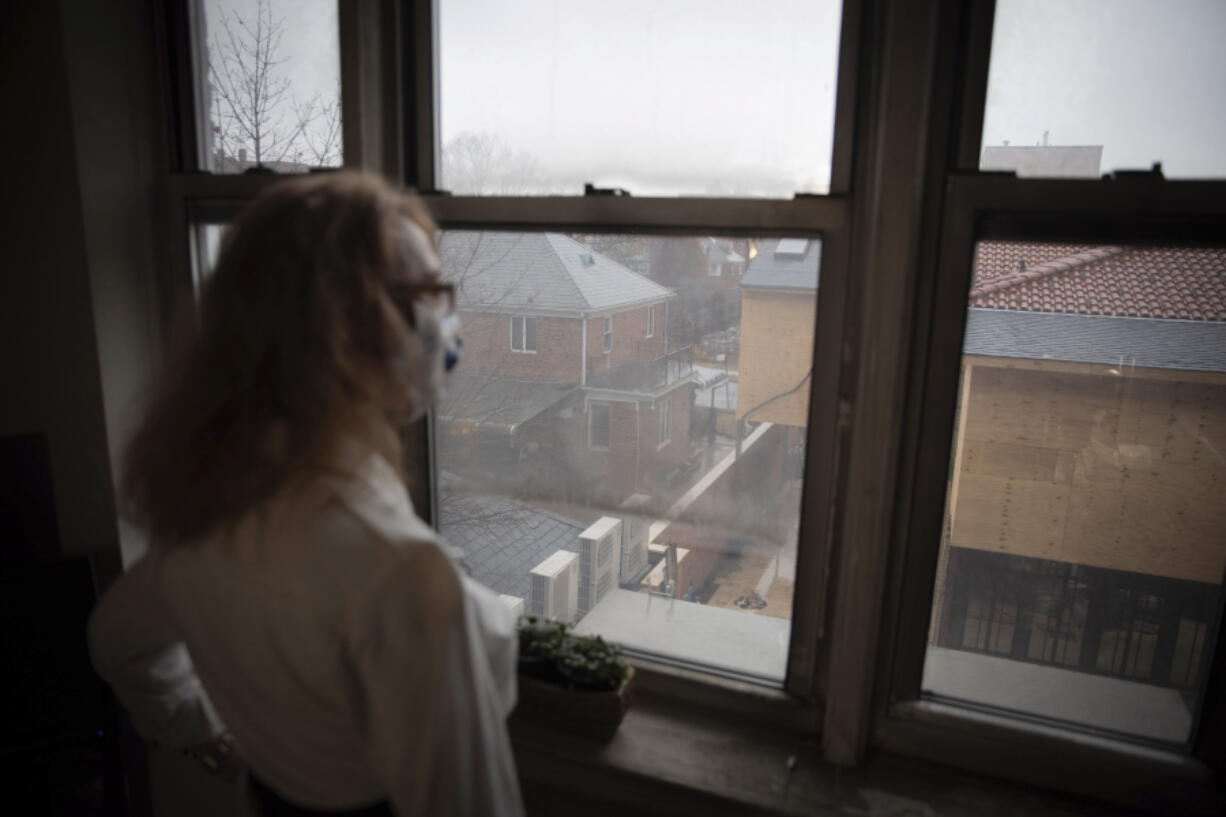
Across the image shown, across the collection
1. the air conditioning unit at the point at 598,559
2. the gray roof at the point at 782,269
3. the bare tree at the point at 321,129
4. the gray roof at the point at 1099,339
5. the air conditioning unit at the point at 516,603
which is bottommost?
the air conditioning unit at the point at 516,603

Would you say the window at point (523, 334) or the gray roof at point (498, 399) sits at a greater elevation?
the window at point (523, 334)

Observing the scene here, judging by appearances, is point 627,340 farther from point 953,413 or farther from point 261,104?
point 261,104

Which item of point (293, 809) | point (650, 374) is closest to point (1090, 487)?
point (650, 374)

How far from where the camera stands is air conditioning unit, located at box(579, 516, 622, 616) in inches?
53.8

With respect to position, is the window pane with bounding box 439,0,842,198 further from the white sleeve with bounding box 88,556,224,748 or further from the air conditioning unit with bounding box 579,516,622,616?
the white sleeve with bounding box 88,556,224,748

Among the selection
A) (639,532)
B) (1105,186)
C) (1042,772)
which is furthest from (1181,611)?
(639,532)

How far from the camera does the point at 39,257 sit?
142 cm

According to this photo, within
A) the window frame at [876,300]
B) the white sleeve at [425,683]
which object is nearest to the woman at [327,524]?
the white sleeve at [425,683]

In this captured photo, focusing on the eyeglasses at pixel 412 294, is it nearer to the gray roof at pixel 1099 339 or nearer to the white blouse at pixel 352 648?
the white blouse at pixel 352 648

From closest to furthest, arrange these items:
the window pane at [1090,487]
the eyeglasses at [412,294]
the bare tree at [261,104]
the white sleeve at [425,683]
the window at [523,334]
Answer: the white sleeve at [425,683], the eyeglasses at [412,294], the window pane at [1090,487], the window at [523,334], the bare tree at [261,104]

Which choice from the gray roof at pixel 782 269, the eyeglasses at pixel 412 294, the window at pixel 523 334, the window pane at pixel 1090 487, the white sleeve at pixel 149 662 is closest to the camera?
the eyeglasses at pixel 412 294

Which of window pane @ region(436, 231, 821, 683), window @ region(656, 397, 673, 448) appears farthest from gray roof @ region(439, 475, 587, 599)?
window @ region(656, 397, 673, 448)

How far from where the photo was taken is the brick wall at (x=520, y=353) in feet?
4.33

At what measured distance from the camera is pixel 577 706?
1.26 metres
